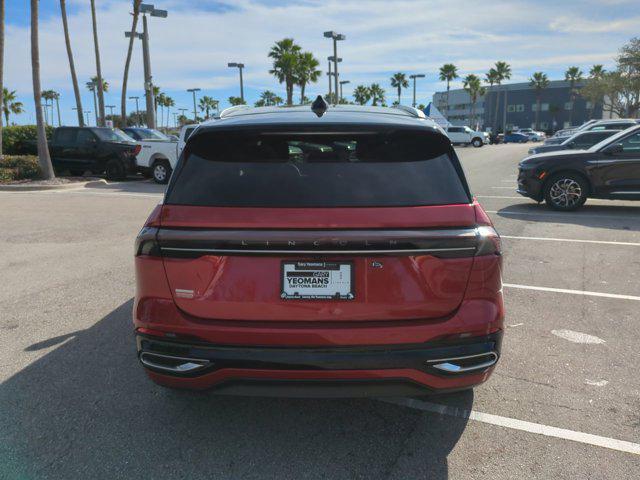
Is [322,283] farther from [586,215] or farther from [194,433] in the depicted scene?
[586,215]

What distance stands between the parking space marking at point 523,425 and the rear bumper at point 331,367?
61 centimetres

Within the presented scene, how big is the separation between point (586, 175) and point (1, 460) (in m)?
10.7

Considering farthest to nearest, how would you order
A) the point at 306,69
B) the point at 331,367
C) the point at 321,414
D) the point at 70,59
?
1. the point at 306,69
2. the point at 70,59
3. the point at 321,414
4. the point at 331,367

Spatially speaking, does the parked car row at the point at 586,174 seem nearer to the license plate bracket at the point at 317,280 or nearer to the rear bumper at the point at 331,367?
the rear bumper at the point at 331,367

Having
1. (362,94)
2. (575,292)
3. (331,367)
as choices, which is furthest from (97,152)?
(362,94)

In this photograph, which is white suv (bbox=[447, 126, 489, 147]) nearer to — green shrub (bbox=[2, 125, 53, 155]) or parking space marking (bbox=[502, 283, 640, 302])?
green shrub (bbox=[2, 125, 53, 155])

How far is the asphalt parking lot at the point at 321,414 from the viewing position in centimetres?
272

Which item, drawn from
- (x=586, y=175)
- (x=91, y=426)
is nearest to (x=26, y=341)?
(x=91, y=426)

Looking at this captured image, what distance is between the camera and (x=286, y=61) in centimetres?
4422

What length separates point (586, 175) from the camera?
1057 cm

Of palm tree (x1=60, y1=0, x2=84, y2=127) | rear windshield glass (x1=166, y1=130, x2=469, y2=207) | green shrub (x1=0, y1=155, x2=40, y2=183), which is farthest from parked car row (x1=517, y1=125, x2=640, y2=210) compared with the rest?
palm tree (x1=60, y1=0, x2=84, y2=127)

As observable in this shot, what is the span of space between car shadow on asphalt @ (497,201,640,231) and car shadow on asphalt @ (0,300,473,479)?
733 centimetres

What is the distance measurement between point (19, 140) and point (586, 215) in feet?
75.3

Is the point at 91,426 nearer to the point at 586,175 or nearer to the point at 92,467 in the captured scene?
the point at 92,467
